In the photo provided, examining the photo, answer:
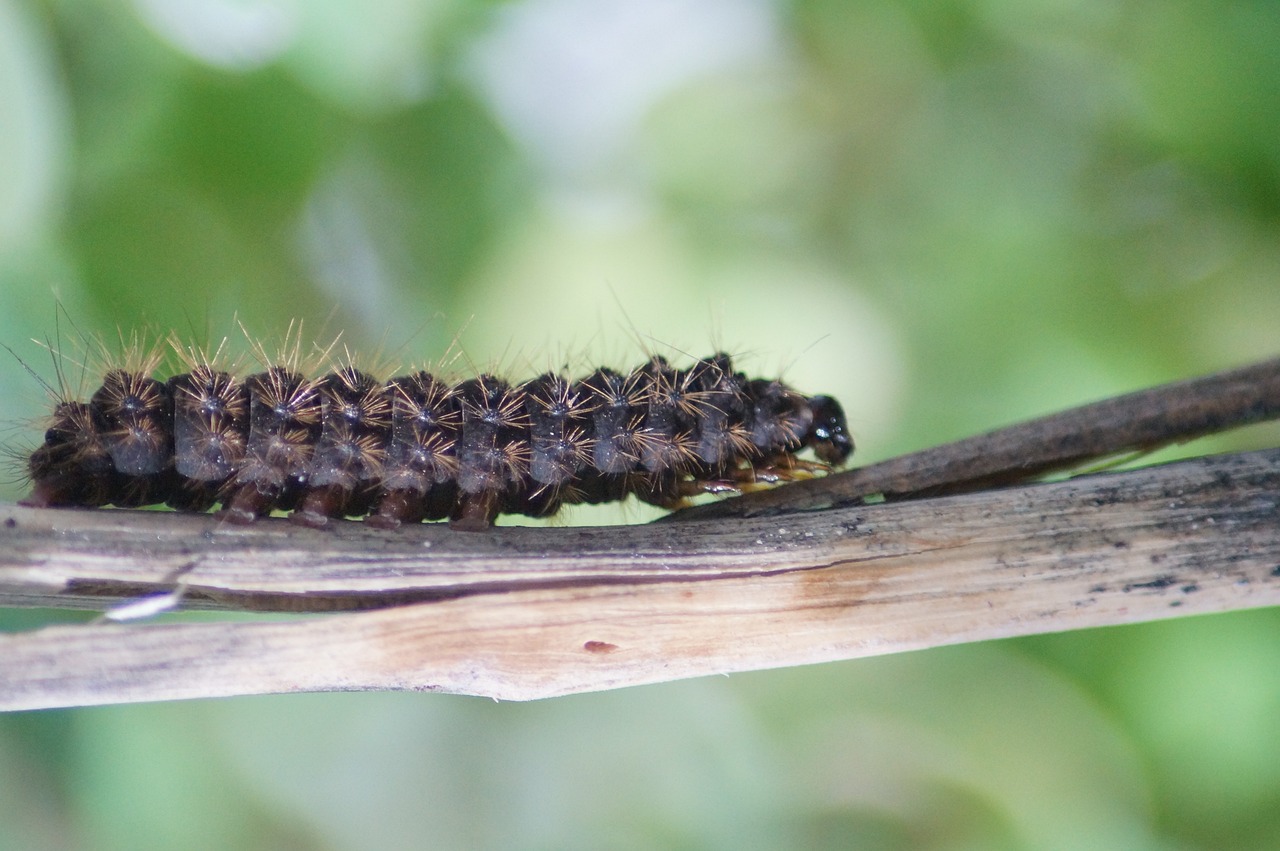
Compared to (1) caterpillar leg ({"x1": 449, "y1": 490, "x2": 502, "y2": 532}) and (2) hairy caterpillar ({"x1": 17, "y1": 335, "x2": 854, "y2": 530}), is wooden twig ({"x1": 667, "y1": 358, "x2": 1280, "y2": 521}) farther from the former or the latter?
(1) caterpillar leg ({"x1": 449, "y1": 490, "x2": 502, "y2": 532})

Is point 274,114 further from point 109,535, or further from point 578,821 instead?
point 578,821

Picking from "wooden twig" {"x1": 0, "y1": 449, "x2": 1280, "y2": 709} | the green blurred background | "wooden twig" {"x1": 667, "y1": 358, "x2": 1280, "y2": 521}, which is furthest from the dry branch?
the green blurred background

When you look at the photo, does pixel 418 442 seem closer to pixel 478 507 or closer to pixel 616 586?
pixel 478 507

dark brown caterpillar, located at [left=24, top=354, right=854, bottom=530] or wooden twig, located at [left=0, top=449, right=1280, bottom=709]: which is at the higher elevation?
dark brown caterpillar, located at [left=24, top=354, right=854, bottom=530]

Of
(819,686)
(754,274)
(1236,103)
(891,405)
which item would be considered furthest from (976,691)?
(1236,103)

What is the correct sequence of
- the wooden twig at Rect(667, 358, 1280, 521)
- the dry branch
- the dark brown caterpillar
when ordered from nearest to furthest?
the dry branch < the wooden twig at Rect(667, 358, 1280, 521) < the dark brown caterpillar

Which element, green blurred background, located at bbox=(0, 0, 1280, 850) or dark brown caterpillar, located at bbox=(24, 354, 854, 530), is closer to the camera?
dark brown caterpillar, located at bbox=(24, 354, 854, 530)
